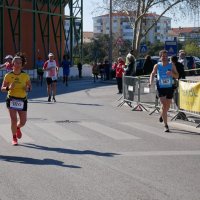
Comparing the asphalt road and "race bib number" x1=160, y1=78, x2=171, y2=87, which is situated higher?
"race bib number" x1=160, y1=78, x2=171, y2=87

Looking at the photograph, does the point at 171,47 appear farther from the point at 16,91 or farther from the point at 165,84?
the point at 16,91

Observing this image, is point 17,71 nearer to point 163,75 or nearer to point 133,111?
point 163,75

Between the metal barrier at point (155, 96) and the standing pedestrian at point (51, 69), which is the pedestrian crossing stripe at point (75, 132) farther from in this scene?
the standing pedestrian at point (51, 69)

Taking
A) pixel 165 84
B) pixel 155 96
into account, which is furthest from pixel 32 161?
pixel 155 96

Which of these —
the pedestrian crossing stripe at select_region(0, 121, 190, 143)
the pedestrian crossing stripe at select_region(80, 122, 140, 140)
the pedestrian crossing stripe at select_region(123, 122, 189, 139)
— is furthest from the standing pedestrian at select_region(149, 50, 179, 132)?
the pedestrian crossing stripe at select_region(80, 122, 140, 140)

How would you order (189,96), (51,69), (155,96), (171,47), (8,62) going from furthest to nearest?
(171,47), (51,69), (8,62), (155,96), (189,96)

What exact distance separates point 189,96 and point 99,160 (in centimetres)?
595

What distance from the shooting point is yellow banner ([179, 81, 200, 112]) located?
14477 mm

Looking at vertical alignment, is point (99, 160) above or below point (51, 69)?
below

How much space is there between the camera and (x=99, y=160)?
9.57m

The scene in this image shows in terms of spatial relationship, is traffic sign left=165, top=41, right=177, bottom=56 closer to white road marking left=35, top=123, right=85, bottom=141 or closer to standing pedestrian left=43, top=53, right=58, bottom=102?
standing pedestrian left=43, top=53, right=58, bottom=102

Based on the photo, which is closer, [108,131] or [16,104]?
[16,104]

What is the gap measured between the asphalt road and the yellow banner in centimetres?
54

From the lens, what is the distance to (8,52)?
4466 centimetres
